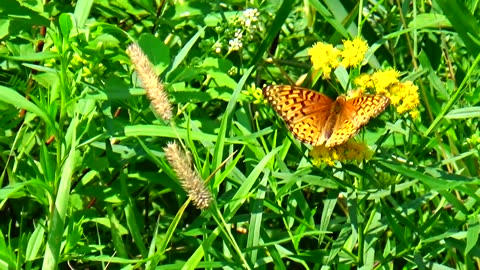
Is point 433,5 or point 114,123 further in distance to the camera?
point 433,5

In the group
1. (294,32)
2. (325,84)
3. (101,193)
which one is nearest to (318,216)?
(325,84)

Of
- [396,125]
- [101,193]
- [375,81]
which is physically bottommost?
[101,193]

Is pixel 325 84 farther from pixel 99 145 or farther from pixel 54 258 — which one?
pixel 54 258

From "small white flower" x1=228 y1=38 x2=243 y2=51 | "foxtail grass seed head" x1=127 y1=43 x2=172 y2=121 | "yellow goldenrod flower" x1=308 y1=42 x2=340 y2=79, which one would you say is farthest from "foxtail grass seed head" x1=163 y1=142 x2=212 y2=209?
"small white flower" x1=228 y1=38 x2=243 y2=51

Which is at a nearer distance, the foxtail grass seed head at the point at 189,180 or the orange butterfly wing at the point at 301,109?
the foxtail grass seed head at the point at 189,180

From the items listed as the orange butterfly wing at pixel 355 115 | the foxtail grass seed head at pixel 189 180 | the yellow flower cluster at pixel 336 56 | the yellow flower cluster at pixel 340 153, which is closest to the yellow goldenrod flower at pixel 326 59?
the yellow flower cluster at pixel 336 56

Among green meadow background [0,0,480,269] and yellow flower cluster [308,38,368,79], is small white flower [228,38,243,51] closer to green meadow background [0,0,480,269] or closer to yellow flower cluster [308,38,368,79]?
green meadow background [0,0,480,269]

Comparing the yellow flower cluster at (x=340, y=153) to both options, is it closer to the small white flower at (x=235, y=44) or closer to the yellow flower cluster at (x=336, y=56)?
the yellow flower cluster at (x=336, y=56)
